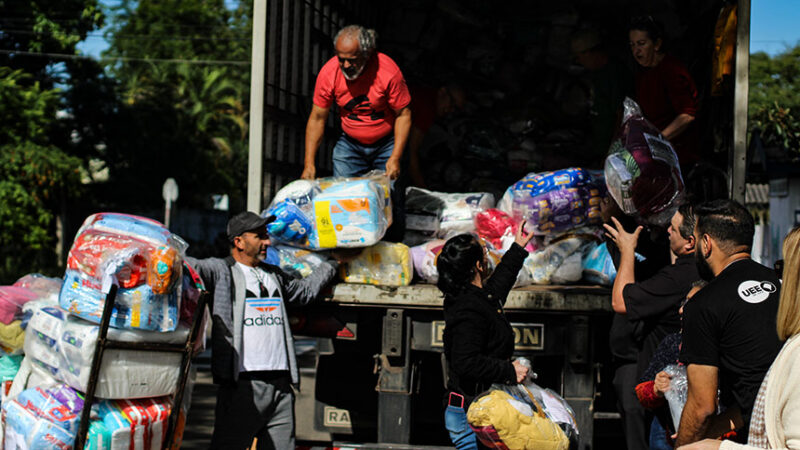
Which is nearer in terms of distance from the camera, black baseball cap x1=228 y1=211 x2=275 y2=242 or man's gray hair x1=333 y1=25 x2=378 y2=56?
black baseball cap x1=228 y1=211 x2=275 y2=242

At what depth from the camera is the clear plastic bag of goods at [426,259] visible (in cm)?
507

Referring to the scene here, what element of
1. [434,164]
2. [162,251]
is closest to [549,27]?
[434,164]

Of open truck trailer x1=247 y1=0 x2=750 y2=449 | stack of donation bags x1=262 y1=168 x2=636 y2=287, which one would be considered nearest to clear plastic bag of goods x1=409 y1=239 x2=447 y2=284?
stack of donation bags x1=262 y1=168 x2=636 y2=287

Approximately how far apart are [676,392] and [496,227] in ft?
6.48

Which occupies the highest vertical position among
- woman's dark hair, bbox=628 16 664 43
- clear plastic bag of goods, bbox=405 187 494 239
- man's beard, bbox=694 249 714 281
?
woman's dark hair, bbox=628 16 664 43

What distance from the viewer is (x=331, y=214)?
4992mm

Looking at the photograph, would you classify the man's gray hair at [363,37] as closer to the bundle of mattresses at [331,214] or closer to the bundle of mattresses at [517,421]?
the bundle of mattresses at [331,214]

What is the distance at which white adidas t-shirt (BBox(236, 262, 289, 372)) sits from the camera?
4547 millimetres

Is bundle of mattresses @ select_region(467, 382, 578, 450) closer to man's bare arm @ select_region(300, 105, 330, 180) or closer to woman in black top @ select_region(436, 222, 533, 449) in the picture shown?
woman in black top @ select_region(436, 222, 533, 449)

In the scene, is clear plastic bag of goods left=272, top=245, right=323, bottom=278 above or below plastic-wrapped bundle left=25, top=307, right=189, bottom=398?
above

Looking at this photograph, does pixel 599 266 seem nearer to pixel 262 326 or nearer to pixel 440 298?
pixel 440 298

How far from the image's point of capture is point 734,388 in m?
3.08

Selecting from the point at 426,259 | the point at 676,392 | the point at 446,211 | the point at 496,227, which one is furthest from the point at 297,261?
the point at 676,392

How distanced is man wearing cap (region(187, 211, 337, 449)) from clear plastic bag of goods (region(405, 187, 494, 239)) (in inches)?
41.1
